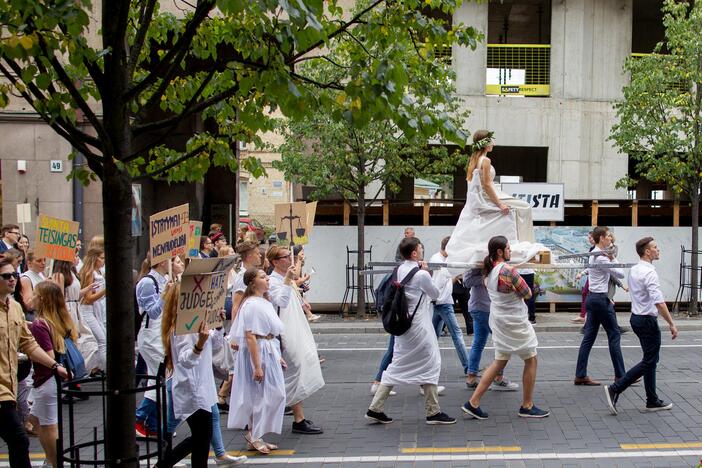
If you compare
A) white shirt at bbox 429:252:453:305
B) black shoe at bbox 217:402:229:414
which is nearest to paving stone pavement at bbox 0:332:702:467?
black shoe at bbox 217:402:229:414

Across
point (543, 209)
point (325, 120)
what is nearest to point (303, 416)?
point (325, 120)

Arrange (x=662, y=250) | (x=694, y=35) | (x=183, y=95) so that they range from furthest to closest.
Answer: (x=662, y=250), (x=694, y=35), (x=183, y=95)

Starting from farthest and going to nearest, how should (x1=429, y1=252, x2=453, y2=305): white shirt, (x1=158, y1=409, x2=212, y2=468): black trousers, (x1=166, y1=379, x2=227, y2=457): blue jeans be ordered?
(x1=429, y1=252, x2=453, y2=305): white shirt, (x1=166, y1=379, x2=227, y2=457): blue jeans, (x1=158, y1=409, x2=212, y2=468): black trousers

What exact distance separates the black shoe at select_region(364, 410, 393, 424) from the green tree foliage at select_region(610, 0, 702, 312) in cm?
1166

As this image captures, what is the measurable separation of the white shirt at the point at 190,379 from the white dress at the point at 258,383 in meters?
0.76

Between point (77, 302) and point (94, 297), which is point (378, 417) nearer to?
point (94, 297)

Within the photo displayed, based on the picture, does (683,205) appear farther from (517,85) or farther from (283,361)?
(283,361)

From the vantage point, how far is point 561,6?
78.3 feet

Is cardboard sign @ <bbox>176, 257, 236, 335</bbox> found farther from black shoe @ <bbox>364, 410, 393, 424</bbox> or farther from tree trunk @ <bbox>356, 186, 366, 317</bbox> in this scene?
tree trunk @ <bbox>356, 186, 366, 317</bbox>

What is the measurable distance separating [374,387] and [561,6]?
18.2 meters

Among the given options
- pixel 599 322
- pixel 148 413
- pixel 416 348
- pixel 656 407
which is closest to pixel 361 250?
pixel 599 322

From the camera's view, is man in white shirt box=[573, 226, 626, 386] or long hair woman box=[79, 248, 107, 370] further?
long hair woman box=[79, 248, 107, 370]

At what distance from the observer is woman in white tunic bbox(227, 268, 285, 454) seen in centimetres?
698

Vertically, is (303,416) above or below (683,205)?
below
